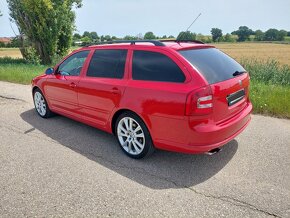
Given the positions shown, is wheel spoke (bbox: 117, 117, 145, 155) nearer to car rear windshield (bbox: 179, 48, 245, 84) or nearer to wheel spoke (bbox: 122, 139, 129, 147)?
wheel spoke (bbox: 122, 139, 129, 147)

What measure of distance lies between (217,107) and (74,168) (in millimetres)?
2108

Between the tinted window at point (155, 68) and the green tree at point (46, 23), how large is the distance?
16860 millimetres

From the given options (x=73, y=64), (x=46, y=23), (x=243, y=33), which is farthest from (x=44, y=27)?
(x=243, y=33)

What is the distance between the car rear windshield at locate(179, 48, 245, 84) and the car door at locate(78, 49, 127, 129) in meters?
1.04

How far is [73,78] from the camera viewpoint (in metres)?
4.70

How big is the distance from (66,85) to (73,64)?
1.45 ft

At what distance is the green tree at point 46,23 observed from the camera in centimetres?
1817

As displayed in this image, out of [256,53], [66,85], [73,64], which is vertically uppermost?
[73,64]

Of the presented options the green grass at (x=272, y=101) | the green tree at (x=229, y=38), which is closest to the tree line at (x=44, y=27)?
the green grass at (x=272, y=101)

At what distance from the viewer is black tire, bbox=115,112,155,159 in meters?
3.57

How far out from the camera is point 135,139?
3758 millimetres

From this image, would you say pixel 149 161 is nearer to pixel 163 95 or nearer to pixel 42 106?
pixel 163 95

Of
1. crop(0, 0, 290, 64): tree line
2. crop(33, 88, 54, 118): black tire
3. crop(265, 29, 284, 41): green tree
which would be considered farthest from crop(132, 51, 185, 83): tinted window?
crop(265, 29, 284, 41): green tree

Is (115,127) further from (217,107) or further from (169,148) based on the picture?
(217,107)
